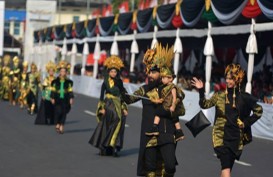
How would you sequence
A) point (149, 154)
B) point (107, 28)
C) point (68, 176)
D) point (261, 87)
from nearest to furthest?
point (149, 154) < point (68, 176) < point (261, 87) < point (107, 28)

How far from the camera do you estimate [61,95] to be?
19156 mm

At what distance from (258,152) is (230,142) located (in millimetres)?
6947

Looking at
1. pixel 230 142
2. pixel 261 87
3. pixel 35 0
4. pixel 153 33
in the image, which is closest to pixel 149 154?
pixel 230 142

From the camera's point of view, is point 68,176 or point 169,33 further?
point 169,33

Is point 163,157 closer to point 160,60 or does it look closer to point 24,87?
point 160,60

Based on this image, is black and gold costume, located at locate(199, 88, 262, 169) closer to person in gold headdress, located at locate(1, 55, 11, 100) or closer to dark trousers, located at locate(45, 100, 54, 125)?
dark trousers, located at locate(45, 100, 54, 125)

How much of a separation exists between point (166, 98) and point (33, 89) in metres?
17.2

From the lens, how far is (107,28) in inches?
1642

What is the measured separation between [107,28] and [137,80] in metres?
5.84

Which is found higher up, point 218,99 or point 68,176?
point 218,99

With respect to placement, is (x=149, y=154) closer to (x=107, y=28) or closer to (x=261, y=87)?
(x=261, y=87)

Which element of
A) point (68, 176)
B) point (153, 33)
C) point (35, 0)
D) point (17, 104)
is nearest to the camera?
point (68, 176)

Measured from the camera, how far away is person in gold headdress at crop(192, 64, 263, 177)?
9930mm

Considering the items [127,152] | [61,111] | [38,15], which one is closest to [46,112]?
[61,111]
